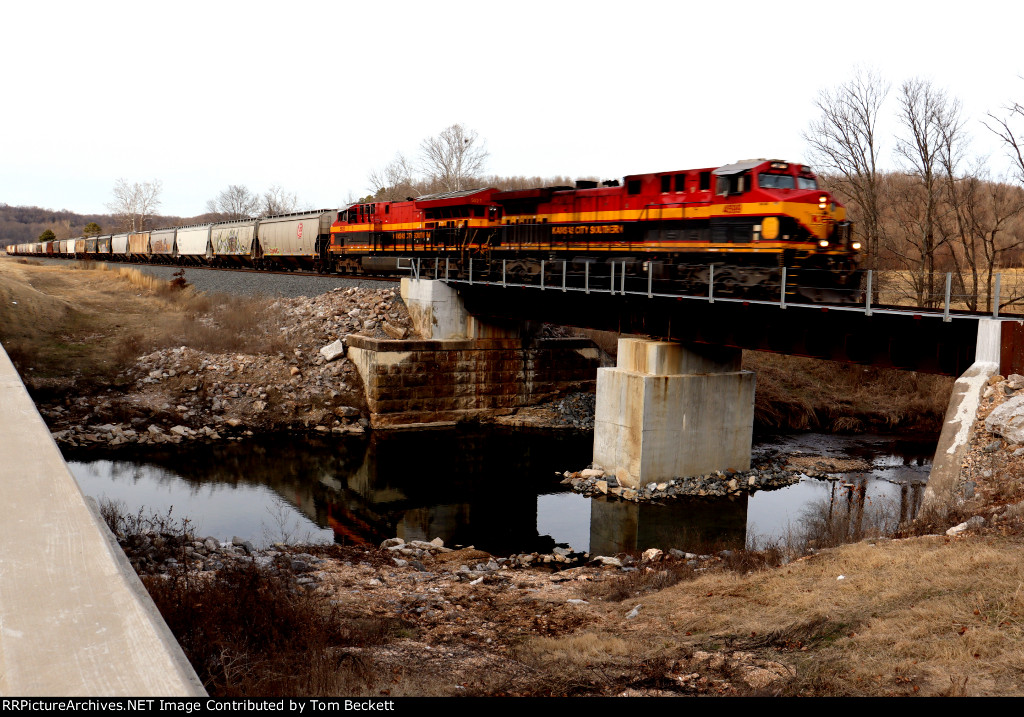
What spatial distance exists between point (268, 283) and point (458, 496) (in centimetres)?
2098

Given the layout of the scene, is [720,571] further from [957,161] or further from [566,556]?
[957,161]

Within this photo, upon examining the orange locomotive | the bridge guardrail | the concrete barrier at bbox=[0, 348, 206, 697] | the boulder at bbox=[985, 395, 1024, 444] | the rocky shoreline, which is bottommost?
the rocky shoreline

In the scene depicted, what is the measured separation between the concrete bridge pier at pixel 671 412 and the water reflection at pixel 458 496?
1283mm

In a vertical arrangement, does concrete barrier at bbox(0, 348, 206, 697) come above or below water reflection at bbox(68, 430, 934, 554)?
above

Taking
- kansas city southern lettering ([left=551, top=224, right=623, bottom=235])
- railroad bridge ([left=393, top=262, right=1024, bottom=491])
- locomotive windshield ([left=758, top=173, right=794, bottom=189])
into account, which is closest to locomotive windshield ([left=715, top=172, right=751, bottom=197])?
locomotive windshield ([left=758, top=173, right=794, bottom=189])

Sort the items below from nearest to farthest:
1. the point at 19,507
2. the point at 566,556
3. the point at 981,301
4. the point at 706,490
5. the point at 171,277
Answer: the point at 19,507
the point at 566,556
the point at 706,490
the point at 981,301
the point at 171,277

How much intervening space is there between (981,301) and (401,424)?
87.5ft

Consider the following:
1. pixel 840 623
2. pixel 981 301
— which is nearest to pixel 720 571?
pixel 840 623

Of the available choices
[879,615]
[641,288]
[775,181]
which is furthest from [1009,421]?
[641,288]

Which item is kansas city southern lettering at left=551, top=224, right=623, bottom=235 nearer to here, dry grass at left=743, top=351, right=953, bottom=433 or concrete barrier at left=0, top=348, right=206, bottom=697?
dry grass at left=743, top=351, right=953, bottom=433

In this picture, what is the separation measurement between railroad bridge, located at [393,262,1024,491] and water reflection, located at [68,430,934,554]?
1.68 metres

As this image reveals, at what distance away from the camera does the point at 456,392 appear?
30.3 meters

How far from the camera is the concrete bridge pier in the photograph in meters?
20.6

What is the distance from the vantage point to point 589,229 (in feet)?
82.3
